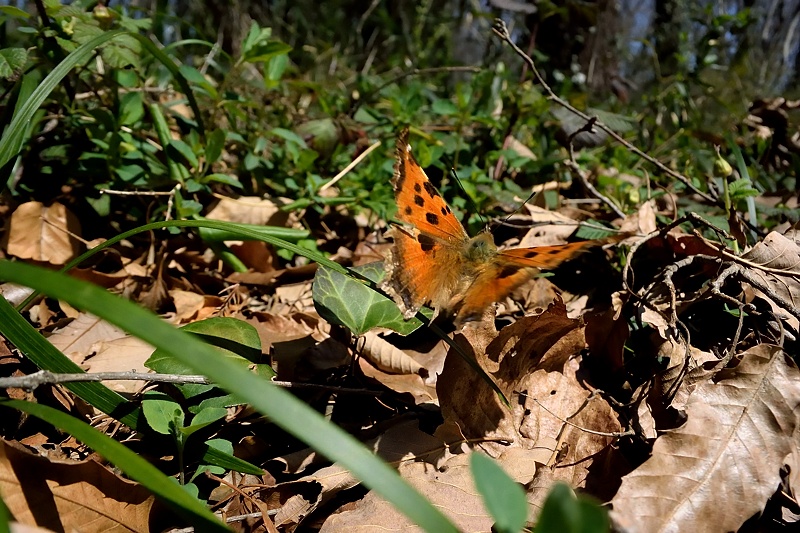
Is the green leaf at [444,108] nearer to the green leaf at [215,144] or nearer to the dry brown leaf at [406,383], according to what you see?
the green leaf at [215,144]

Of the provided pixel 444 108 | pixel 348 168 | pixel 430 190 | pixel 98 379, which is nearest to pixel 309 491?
pixel 98 379

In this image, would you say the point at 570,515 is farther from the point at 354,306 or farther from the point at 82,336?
the point at 82,336

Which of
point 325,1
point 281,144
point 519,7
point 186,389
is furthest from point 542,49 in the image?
point 325,1

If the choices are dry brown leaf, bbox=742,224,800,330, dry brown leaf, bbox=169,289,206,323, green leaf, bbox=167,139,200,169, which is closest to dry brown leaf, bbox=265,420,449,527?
dry brown leaf, bbox=169,289,206,323

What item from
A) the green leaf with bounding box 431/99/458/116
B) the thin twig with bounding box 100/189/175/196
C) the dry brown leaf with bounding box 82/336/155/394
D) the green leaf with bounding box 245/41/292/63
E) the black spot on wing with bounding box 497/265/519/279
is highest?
the green leaf with bounding box 245/41/292/63

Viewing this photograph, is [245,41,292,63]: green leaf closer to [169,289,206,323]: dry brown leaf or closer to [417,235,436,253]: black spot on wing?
[169,289,206,323]: dry brown leaf

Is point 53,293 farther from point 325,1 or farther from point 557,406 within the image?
point 325,1

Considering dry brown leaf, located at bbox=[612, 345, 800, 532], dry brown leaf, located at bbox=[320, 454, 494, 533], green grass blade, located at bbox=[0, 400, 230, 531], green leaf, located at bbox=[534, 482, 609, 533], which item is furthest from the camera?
dry brown leaf, located at bbox=[320, 454, 494, 533]

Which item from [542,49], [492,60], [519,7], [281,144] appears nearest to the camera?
[281,144]
